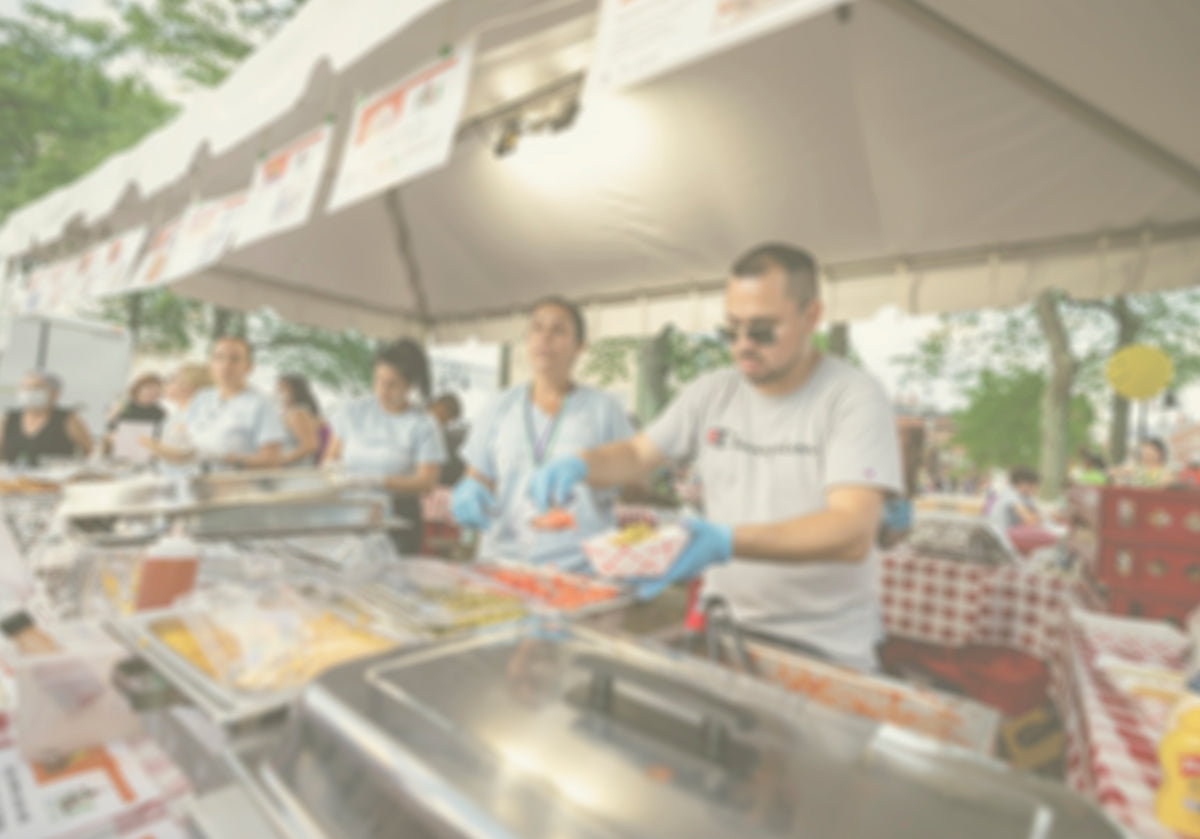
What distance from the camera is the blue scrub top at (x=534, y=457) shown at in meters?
2.55

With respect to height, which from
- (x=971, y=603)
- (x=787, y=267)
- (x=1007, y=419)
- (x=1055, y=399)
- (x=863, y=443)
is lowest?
(x=971, y=603)

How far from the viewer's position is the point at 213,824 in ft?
2.48

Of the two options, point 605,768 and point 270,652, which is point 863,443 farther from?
point 270,652

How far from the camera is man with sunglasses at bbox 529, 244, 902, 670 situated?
156 cm

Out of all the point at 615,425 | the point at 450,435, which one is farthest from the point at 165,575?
the point at 450,435

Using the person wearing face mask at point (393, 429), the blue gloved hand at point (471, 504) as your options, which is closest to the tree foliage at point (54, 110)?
the person wearing face mask at point (393, 429)

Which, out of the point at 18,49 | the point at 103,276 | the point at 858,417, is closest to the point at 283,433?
the point at 103,276

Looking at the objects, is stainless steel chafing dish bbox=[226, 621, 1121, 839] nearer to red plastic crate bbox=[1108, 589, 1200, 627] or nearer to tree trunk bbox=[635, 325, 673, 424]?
red plastic crate bbox=[1108, 589, 1200, 627]

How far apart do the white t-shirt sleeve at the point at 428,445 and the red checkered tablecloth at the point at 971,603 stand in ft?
9.14

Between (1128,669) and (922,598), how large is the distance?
2237mm

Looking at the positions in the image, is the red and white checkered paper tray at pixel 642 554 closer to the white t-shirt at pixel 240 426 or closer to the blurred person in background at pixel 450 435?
the white t-shirt at pixel 240 426

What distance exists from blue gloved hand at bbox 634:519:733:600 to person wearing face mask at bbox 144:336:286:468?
10.5ft

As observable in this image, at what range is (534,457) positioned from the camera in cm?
269

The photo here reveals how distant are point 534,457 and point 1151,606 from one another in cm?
244
